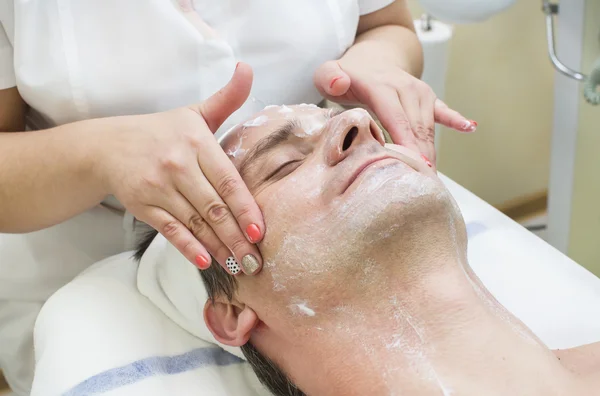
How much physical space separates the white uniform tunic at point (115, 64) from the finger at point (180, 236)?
0.91ft

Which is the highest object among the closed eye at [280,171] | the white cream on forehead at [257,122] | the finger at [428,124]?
the white cream on forehead at [257,122]

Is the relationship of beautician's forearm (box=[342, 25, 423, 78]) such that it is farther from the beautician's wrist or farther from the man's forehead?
the beautician's wrist

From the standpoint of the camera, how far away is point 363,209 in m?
0.73

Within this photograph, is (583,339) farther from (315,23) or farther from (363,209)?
(315,23)

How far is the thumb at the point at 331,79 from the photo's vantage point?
102 cm

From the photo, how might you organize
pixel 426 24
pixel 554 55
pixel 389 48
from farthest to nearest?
1. pixel 426 24
2. pixel 554 55
3. pixel 389 48

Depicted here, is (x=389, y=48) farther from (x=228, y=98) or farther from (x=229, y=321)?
(x=229, y=321)

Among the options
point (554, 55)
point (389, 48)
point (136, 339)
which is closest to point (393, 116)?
point (389, 48)

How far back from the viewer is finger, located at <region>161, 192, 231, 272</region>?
76 cm

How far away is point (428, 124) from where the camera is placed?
41.2 inches

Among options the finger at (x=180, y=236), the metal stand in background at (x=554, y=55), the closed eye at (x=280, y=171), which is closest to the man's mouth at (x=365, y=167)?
the closed eye at (x=280, y=171)

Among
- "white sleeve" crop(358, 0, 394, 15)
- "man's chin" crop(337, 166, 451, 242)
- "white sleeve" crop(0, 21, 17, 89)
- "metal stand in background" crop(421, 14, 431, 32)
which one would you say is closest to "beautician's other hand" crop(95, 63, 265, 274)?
"man's chin" crop(337, 166, 451, 242)

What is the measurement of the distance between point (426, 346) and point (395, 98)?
0.50 m

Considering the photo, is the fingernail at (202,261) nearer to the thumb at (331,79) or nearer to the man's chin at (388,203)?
the man's chin at (388,203)
